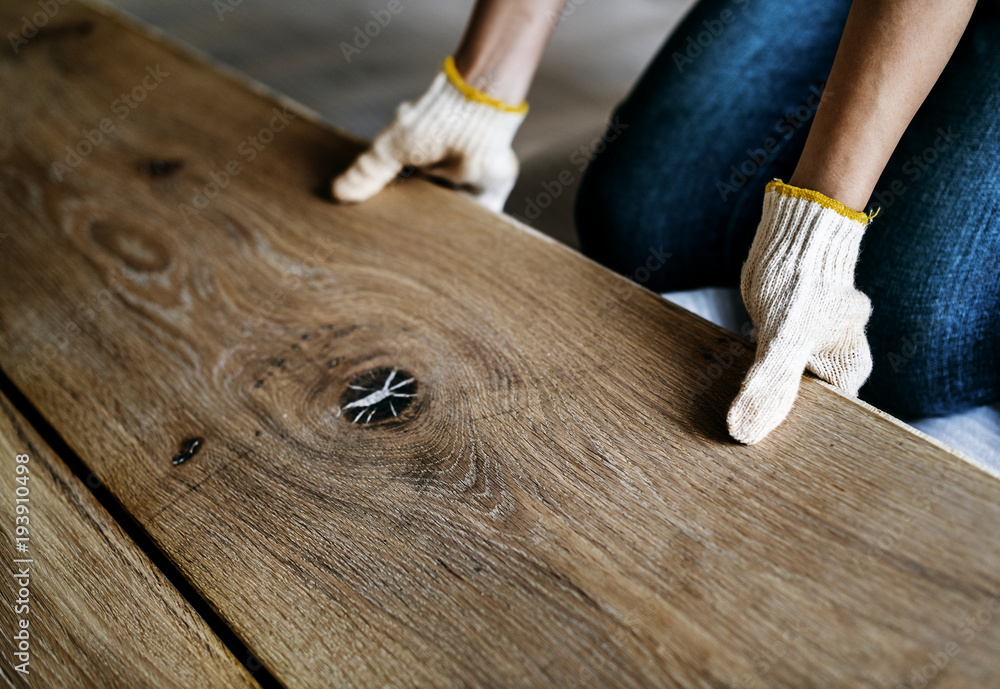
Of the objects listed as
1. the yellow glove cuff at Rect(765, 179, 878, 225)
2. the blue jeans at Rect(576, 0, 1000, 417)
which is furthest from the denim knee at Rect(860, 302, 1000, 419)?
the yellow glove cuff at Rect(765, 179, 878, 225)

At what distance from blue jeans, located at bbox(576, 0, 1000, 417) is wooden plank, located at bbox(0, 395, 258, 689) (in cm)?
61

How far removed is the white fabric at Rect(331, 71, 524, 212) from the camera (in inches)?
27.3

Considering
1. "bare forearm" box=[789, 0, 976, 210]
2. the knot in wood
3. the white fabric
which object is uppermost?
"bare forearm" box=[789, 0, 976, 210]

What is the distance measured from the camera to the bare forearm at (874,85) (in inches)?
18.3

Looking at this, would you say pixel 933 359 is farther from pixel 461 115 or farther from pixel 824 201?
pixel 461 115

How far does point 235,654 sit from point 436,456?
18cm

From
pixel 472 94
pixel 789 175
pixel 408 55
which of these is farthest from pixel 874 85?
pixel 408 55

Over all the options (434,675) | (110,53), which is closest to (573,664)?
(434,675)

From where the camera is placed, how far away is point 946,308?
0.56 m

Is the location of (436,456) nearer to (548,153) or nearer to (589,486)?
(589,486)

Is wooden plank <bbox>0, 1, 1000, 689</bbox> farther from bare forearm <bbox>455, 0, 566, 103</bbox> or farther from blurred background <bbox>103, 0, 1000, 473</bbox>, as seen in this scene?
blurred background <bbox>103, 0, 1000, 473</bbox>

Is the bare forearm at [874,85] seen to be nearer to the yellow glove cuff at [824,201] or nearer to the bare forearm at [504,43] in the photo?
the yellow glove cuff at [824,201]

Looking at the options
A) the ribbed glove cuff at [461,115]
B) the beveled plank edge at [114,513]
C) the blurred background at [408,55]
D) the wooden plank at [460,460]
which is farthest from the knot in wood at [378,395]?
the blurred background at [408,55]

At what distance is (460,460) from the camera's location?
0.48 meters
